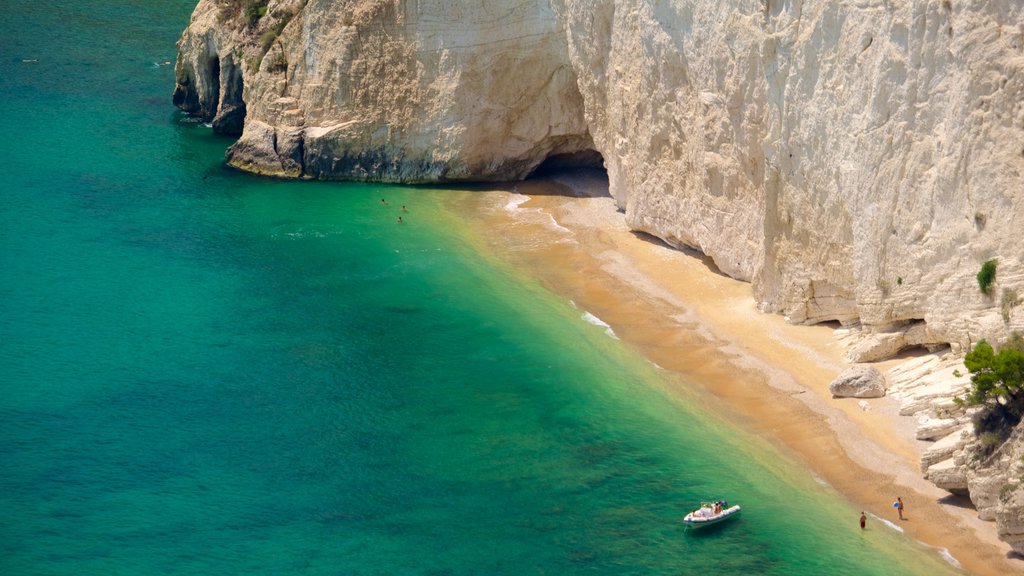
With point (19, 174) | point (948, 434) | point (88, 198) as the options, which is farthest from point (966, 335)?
point (19, 174)

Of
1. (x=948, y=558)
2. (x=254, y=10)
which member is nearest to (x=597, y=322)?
(x=948, y=558)

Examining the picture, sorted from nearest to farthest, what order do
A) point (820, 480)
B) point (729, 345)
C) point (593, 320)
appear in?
point (820, 480), point (729, 345), point (593, 320)

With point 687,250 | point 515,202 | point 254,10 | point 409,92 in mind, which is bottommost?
point 687,250

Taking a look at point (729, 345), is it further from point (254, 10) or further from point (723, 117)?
point (254, 10)

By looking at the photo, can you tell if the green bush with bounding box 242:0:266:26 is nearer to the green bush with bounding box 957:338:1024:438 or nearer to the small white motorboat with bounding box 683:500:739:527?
the small white motorboat with bounding box 683:500:739:527

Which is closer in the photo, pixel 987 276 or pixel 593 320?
pixel 987 276

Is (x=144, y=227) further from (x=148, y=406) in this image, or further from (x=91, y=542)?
(x=91, y=542)

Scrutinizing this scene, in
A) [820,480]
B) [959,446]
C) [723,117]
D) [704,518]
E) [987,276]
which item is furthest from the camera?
[723,117]

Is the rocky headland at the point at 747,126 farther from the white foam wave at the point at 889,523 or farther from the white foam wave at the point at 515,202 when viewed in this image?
the white foam wave at the point at 515,202
